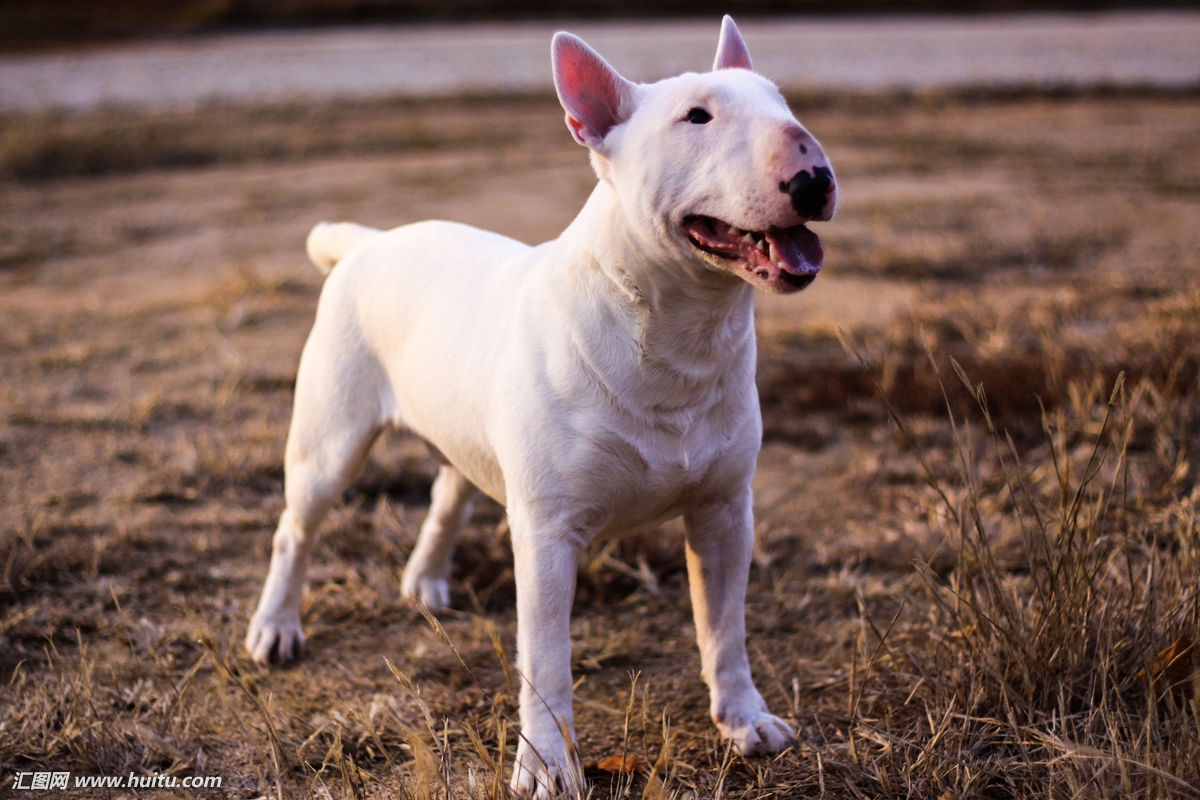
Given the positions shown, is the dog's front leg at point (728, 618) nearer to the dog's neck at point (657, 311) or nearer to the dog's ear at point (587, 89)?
the dog's neck at point (657, 311)

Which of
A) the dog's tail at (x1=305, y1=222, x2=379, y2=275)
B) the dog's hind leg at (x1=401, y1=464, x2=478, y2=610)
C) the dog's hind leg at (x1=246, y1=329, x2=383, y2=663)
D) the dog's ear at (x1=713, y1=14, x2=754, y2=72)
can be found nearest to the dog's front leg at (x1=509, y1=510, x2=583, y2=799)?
the dog's hind leg at (x1=246, y1=329, x2=383, y2=663)

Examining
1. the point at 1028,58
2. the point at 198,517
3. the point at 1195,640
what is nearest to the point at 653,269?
the point at 1195,640

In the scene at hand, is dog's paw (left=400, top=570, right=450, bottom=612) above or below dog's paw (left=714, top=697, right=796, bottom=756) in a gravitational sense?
below

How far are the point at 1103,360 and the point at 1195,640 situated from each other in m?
3.11

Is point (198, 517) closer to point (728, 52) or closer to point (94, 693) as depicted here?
point (94, 693)

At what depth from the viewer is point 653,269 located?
2471 mm

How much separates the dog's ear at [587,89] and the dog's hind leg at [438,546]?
156cm

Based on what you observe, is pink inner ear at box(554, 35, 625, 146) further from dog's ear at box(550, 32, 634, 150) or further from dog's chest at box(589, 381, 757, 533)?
dog's chest at box(589, 381, 757, 533)

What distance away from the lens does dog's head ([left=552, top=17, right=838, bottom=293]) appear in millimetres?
2170

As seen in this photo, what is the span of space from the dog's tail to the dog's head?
1.35 m

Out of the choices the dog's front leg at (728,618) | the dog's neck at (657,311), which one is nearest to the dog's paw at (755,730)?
the dog's front leg at (728,618)

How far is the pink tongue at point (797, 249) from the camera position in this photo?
221cm

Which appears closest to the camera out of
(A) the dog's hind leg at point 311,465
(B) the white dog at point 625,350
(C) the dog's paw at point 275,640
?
(B) the white dog at point 625,350

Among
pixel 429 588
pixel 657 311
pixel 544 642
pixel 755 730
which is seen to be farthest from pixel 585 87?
pixel 429 588
